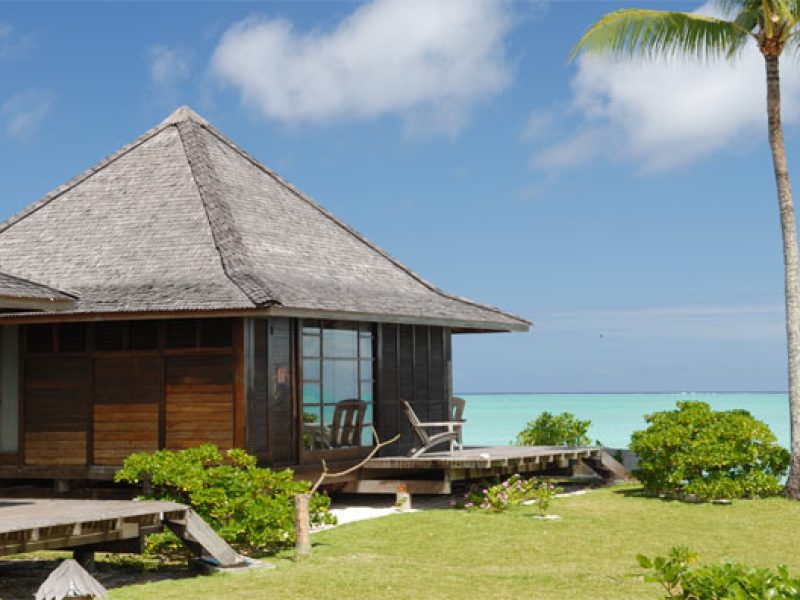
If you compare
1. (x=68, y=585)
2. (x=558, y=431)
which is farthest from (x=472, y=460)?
(x=68, y=585)

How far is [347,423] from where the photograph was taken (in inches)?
727

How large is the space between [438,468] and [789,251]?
7044 mm

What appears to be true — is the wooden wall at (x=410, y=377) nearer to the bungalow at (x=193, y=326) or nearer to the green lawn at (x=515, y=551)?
the bungalow at (x=193, y=326)

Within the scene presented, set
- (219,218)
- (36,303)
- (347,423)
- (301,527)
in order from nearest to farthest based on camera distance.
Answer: (36,303) < (301,527) < (219,218) < (347,423)

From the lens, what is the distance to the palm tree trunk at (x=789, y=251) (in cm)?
1933

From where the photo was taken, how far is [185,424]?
647 inches

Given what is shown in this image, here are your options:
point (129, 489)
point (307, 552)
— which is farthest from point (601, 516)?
point (129, 489)

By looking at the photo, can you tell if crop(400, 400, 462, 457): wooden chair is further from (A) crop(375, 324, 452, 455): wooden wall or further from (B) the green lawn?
(B) the green lawn

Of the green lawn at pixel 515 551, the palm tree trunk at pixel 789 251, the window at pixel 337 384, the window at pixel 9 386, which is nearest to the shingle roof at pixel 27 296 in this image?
the green lawn at pixel 515 551

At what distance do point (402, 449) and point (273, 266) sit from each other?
4.26 meters

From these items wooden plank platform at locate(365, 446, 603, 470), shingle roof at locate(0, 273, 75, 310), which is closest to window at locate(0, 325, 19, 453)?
shingle roof at locate(0, 273, 75, 310)

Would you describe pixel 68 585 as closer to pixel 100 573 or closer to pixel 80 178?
pixel 100 573

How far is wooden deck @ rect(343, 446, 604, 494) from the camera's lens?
1772 cm

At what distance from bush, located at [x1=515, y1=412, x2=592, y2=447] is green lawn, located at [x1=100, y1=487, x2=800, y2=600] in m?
4.80
